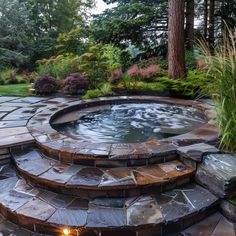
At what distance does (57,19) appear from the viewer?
1543cm

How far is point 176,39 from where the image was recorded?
6719 millimetres

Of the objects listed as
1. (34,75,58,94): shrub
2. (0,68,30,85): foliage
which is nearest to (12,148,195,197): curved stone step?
(34,75,58,94): shrub

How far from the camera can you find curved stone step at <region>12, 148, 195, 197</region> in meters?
2.53

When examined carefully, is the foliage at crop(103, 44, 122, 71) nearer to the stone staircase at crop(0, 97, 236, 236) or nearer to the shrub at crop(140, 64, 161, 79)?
the shrub at crop(140, 64, 161, 79)

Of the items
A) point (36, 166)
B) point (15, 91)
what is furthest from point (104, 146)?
point (15, 91)

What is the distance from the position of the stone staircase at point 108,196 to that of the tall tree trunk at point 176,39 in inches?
164

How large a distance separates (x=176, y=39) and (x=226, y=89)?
4154 millimetres

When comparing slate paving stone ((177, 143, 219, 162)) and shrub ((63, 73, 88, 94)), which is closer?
slate paving stone ((177, 143, 219, 162))

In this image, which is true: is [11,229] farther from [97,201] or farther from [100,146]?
[100,146]

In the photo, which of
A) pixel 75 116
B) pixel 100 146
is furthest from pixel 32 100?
pixel 100 146

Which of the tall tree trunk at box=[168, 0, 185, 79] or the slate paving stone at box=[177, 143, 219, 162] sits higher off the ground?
the tall tree trunk at box=[168, 0, 185, 79]

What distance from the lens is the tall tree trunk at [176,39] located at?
6555 millimetres

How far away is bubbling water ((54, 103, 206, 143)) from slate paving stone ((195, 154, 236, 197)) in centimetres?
114

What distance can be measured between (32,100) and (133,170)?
4202mm
